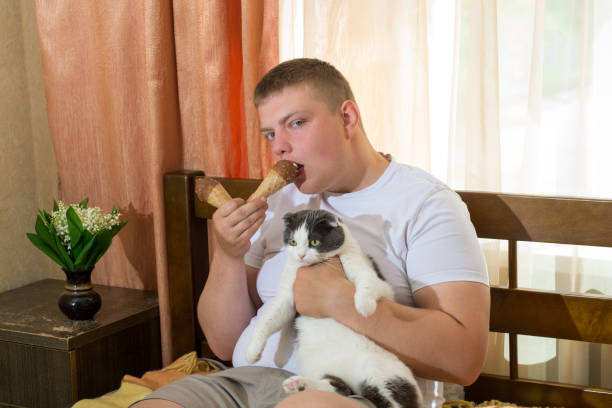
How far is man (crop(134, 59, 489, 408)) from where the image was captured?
115 centimetres

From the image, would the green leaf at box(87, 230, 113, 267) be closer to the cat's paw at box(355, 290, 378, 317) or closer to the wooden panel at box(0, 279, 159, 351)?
the wooden panel at box(0, 279, 159, 351)

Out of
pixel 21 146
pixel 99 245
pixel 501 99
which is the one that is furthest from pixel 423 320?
pixel 21 146

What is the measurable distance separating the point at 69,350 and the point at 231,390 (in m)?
0.68

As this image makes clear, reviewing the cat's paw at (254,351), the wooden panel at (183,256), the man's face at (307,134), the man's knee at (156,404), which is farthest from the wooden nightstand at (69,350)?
the man's face at (307,134)

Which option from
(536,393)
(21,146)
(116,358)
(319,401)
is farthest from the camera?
(21,146)

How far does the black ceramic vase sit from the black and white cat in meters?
0.81

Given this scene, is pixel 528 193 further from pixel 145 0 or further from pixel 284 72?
pixel 145 0

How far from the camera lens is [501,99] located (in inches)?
62.4

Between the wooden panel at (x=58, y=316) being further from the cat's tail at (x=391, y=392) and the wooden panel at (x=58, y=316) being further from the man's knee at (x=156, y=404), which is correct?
the cat's tail at (x=391, y=392)

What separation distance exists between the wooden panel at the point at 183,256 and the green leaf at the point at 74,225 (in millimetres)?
268

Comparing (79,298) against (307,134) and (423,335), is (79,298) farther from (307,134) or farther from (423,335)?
(423,335)

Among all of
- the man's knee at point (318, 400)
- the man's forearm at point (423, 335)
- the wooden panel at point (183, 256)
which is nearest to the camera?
the man's knee at point (318, 400)

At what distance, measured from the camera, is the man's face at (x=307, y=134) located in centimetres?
128

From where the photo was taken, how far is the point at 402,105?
167cm
